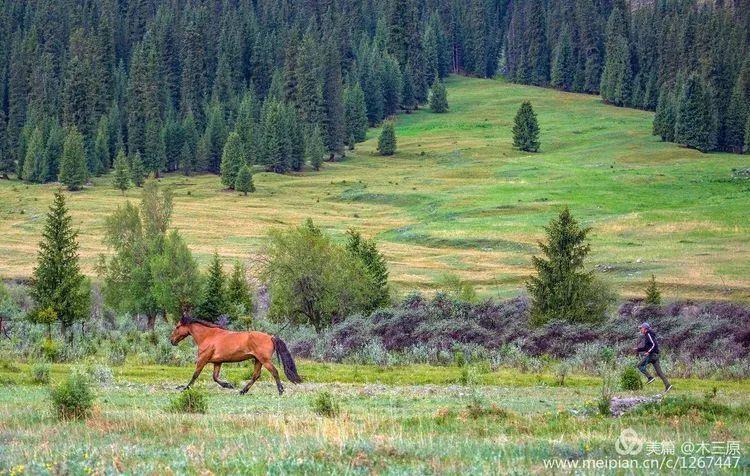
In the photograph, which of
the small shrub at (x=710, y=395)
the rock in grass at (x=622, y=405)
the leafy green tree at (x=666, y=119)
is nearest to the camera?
the rock in grass at (x=622, y=405)

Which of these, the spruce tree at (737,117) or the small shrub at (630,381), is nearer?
the small shrub at (630,381)

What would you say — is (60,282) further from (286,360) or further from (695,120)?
(695,120)

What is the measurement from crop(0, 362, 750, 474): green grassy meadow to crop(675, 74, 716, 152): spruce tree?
125 metres

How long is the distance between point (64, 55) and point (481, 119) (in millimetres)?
81676

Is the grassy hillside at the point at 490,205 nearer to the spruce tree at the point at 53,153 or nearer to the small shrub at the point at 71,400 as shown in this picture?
the spruce tree at the point at 53,153

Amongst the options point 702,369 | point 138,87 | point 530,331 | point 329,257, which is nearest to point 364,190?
point 138,87

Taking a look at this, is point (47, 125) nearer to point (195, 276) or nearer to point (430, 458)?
point (195, 276)

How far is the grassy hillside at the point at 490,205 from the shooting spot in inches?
2761

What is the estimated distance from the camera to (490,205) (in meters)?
103

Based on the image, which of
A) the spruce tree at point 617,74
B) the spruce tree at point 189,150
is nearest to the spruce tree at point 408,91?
the spruce tree at point 617,74

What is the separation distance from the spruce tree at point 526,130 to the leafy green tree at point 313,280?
98.4m

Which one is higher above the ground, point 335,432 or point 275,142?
point 275,142

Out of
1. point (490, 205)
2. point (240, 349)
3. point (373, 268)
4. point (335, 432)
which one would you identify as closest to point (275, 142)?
point (490, 205)

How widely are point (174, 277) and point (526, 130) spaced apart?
331ft
